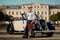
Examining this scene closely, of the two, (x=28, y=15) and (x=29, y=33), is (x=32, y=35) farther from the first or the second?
(x=28, y=15)

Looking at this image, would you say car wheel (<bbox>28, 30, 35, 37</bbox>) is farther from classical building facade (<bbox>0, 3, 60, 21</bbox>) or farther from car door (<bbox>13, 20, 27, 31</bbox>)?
classical building facade (<bbox>0, 3, 60, 21</bbox>)

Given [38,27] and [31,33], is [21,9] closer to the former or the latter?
[38,27]

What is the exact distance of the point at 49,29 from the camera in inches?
253

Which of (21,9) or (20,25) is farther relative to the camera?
(21,9)

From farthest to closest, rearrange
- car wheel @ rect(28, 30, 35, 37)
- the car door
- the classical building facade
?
the classical building facade, the car door, car wheel @ rect(28, 30, 35, 37)

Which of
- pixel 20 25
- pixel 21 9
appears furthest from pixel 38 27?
pixel 21 9

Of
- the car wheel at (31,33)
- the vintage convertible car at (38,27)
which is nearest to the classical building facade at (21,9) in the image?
the vintage convertible car at (38,27)

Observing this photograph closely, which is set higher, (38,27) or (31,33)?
(38,27)

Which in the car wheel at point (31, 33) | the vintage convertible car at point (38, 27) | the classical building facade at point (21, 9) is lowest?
the car wheel at point (31, 33)

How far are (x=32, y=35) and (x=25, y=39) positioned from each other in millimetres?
654

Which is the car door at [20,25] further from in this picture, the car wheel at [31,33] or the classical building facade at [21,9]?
the classical building facade at [21,9]

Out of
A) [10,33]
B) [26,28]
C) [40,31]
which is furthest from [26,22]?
[10,33]

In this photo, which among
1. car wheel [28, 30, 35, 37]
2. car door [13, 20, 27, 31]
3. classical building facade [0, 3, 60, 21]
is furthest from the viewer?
classical building facade [0, 3, 60, 21]

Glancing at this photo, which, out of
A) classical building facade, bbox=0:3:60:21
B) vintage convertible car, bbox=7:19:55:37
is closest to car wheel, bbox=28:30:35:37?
vintage convertible car, bbox=7:19:55:37
